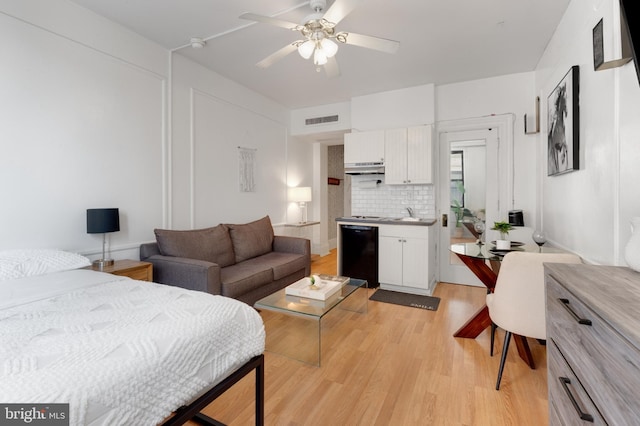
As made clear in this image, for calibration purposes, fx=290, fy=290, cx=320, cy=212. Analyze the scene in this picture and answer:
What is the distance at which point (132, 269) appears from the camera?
97.0 inches

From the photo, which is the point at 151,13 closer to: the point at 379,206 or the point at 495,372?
the point at 379,206

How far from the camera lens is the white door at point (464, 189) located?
4043mm

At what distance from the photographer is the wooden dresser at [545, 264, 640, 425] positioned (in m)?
0.68

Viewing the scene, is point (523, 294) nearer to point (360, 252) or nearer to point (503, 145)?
point (360, 252)

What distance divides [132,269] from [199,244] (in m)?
0.79

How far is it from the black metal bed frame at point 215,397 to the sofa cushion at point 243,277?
1.25 meters

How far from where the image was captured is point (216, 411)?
1705 millimetres

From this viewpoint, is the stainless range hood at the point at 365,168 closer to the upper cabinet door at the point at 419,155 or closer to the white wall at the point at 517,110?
the upper cabinet door at the point at 419,155

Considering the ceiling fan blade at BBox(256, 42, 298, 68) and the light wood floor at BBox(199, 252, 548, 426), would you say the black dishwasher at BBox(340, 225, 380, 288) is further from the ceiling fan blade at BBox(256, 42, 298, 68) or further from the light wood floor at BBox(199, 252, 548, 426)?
the ceiling fan blade at BBox(256, 42, 298, 68)

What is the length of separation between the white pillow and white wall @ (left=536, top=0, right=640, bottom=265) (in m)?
3.38

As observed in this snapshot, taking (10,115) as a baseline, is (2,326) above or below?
below

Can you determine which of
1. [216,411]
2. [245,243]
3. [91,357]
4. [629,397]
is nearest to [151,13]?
[245,243]

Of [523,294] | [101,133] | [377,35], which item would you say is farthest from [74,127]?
[523,294]

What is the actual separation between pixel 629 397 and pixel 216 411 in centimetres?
183
